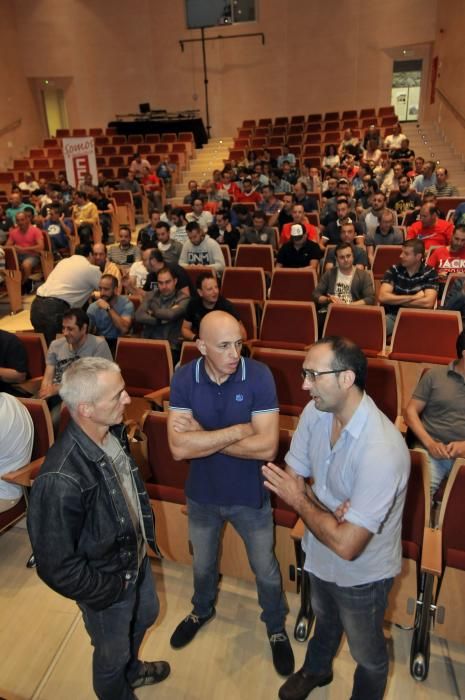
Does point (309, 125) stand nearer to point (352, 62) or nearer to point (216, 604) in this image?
point (352, 62)

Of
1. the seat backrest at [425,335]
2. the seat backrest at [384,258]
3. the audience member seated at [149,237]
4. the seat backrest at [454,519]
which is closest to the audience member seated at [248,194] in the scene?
the audience member seated at [149,237]

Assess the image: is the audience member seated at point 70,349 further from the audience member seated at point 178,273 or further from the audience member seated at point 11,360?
the audience member seated at point 178,273

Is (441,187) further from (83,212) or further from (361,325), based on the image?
(83,212)

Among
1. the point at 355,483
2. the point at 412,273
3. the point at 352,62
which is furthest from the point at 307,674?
the point at 352,62

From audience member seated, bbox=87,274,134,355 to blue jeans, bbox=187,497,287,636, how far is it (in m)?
2.44

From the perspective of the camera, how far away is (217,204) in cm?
856

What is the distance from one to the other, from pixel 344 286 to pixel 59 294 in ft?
8.08

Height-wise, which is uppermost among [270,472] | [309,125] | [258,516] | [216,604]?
[309,125]

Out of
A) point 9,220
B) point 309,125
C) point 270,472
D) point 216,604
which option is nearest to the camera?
point 270,472

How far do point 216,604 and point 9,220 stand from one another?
7.61 metres

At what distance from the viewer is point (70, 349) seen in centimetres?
340

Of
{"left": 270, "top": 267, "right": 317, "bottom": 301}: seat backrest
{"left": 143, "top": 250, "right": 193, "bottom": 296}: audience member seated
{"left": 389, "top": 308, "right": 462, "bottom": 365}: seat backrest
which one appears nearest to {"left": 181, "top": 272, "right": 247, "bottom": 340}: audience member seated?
{"left": 143, "top": 250, "right": 193, "bottom": 296}: audience member seated

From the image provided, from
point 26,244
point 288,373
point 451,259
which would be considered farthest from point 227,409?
point 26,244

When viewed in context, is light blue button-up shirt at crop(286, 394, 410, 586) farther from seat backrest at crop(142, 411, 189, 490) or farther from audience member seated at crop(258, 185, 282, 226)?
audience member seated at crop(258, 185, 282, 226)
